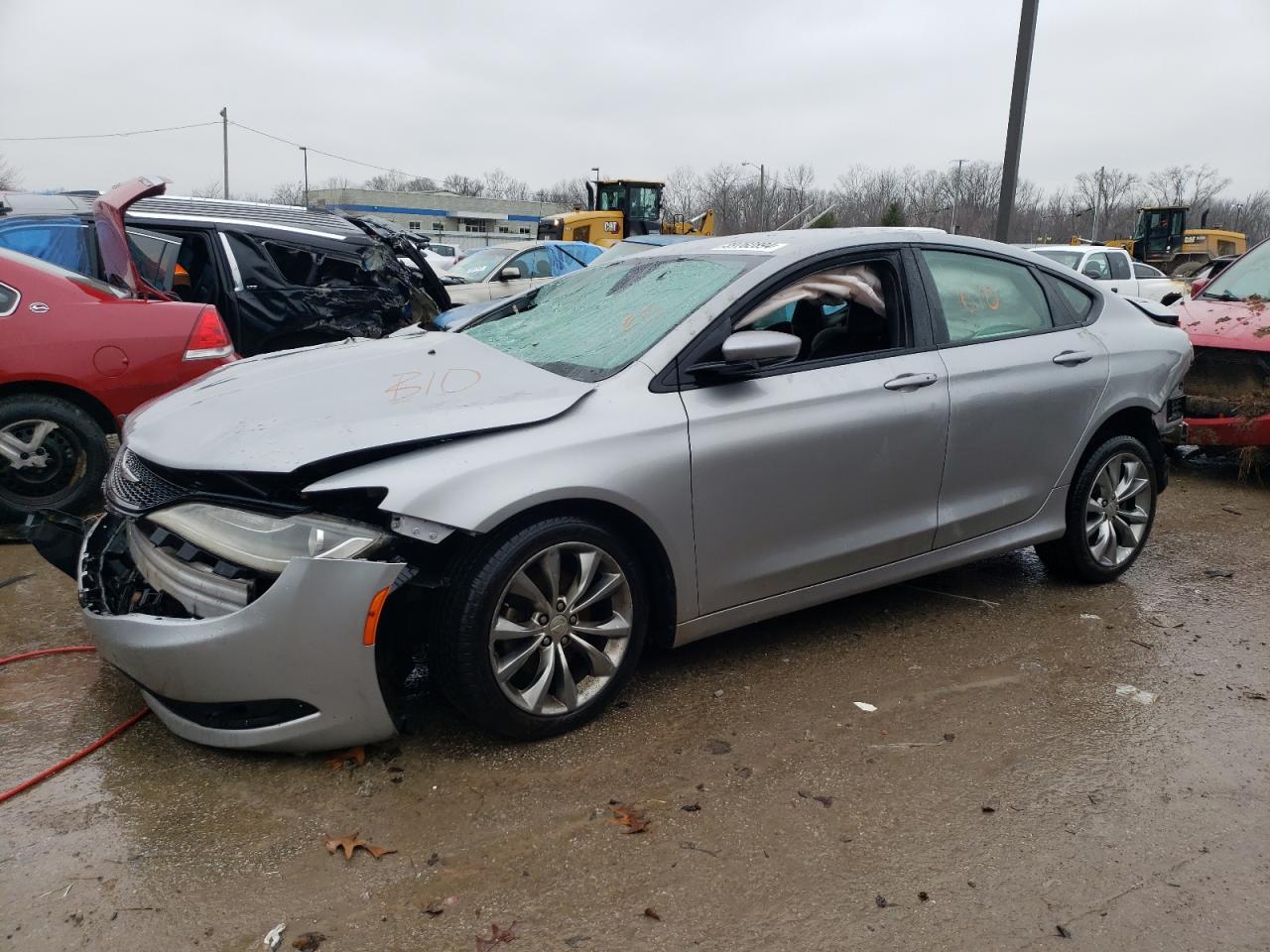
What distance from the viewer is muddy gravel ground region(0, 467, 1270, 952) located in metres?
2.33

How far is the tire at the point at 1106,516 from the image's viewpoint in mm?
4457

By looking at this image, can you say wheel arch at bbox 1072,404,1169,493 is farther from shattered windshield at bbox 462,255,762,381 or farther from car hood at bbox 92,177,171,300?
car hood at bbox 92,177,171,300

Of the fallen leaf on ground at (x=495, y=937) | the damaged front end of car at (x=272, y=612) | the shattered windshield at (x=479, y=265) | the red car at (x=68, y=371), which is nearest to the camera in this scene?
the fallen leaf on ground at (x=495, y=937)

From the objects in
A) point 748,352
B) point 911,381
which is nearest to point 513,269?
point 911,381

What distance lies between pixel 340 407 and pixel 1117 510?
364 centimetres

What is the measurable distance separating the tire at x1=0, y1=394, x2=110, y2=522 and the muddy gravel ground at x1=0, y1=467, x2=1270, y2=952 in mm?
1193

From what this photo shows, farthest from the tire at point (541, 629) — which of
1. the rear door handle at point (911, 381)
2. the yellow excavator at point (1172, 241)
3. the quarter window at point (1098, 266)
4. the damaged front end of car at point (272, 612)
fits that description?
the yellow excavator at point (1172, 241)

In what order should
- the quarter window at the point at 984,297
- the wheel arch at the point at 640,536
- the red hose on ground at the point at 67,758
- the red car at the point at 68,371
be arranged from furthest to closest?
the red car at the point at 68,371 < the quarter window at the point at 984,297 < the wheel arch at the point at 640,536 < the red hose on ground at the point at 67,758

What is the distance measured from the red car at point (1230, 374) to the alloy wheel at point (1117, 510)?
8.06ft

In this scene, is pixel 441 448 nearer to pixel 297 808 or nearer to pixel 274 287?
pixel 297 808

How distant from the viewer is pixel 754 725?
3275mm

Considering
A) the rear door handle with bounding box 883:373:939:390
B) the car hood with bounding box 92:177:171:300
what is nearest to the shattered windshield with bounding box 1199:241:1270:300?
the rear door handle with bounding box 883:373:939:390

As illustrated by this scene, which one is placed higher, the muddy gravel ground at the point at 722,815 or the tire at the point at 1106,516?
the tire at the point at 1106,516

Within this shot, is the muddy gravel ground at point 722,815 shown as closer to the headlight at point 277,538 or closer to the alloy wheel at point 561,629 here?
the alloy wheel at point 561,629
